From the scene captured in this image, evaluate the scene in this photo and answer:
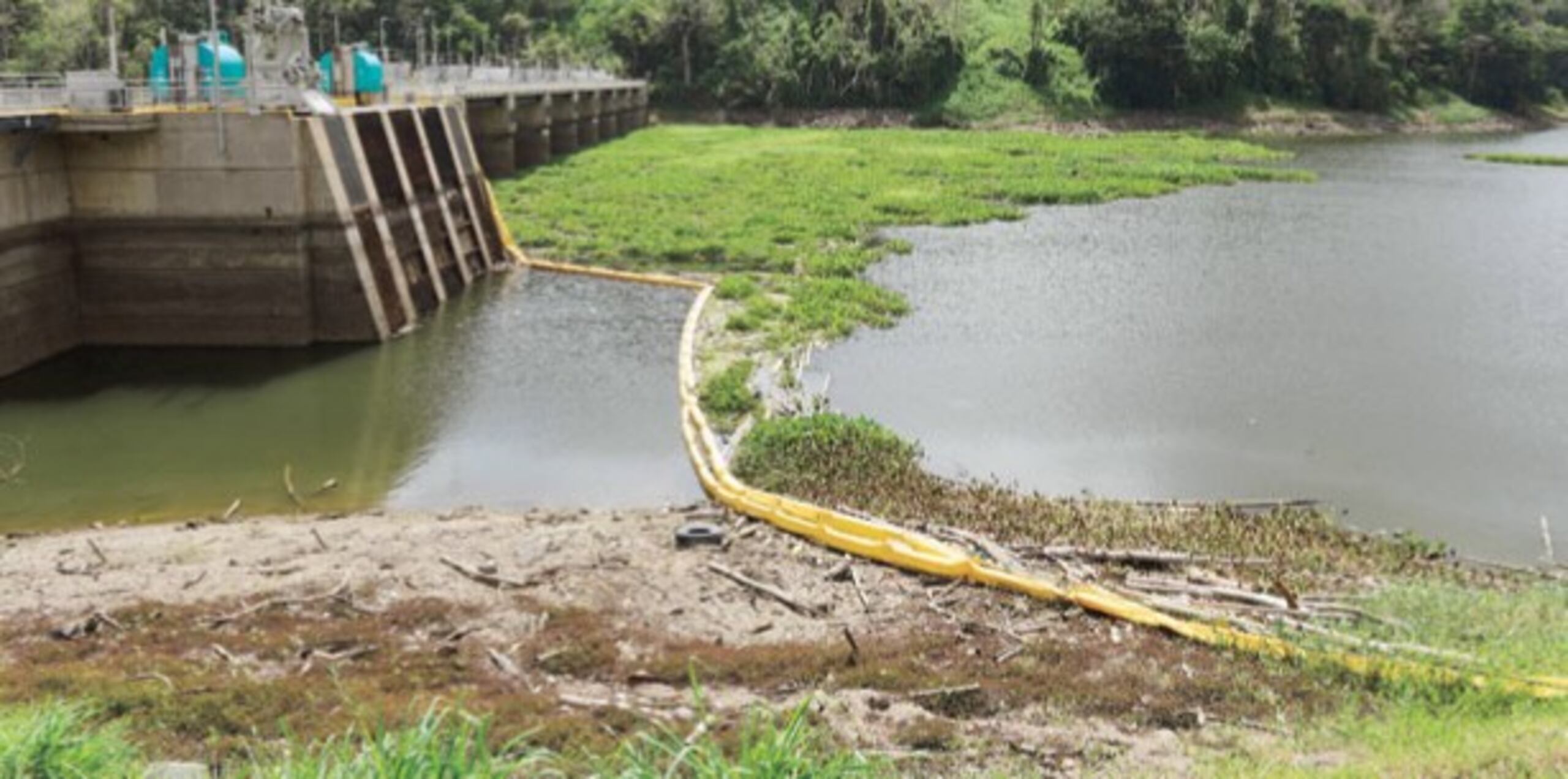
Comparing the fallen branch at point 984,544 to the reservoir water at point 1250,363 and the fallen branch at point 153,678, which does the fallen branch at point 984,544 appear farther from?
the fallen branch at point 153,678

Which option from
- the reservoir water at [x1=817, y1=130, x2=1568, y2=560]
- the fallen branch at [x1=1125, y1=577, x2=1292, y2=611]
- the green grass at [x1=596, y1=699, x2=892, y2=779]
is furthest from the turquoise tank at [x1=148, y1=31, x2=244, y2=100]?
the green grass at [x1=596, y1=699, x2=892, y2=779]

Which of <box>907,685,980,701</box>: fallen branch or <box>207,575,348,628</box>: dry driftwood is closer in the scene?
<box>907,685,980,701</box>: fallen branch

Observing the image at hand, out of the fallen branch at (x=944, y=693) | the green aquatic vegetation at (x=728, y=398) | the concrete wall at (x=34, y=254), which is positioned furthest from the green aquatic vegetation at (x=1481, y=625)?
the concrete wall at (x=34, y=254)

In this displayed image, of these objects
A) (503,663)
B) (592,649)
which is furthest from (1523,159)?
(503,663)

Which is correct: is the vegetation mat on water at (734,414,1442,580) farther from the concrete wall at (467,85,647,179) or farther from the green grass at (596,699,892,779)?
the concrete wall at (467,85,647,179)

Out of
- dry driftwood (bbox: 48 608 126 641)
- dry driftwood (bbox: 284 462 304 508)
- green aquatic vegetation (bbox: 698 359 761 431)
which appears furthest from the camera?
green aquatic vegetation (bbox: 698 359 761 431)

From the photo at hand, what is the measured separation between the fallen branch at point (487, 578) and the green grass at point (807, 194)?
12.9m

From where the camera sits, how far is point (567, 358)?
27.6m

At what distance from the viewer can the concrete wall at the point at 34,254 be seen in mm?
25688

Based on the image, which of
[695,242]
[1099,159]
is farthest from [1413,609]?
[1099,159]

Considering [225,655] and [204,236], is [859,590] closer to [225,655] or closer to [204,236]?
[225,655]

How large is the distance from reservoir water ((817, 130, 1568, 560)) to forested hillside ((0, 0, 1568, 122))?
49910mm

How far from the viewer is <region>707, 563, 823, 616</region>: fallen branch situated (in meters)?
13.8

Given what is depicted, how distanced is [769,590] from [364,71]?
113ft
